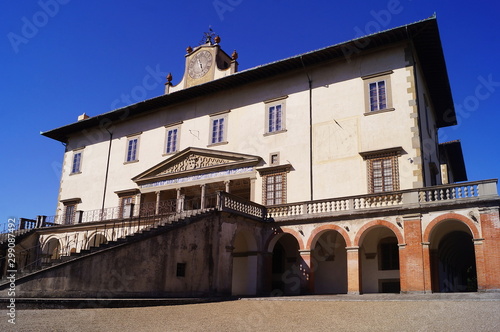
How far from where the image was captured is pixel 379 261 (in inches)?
840

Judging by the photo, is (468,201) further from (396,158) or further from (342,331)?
(342,331)

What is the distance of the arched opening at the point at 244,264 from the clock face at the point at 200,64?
12.9m

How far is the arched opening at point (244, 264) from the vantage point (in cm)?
2152

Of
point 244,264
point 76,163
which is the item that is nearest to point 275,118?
point 244,264

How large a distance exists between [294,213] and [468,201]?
7794mm

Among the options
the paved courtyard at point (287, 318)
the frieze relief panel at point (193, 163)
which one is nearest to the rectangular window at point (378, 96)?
the frieze relief panel at point (193, 163)

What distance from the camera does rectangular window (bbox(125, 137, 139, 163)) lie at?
3111 cm

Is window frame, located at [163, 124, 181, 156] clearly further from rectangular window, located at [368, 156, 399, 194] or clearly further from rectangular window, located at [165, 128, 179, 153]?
rectangular window, located at [368, 156, 399, 194]

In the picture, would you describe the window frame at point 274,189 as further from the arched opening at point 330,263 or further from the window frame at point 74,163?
the window frame at point 74,163

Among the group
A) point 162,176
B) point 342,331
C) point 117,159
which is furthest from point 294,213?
point 117,159

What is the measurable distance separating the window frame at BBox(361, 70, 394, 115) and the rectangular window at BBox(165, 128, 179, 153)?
12641 mm

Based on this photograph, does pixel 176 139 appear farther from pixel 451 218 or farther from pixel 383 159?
pixel 451 218

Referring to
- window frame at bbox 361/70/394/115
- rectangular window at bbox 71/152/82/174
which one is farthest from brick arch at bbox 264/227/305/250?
rectangular window at bbox 71/152/82/174

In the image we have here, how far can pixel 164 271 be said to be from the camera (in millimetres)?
17516
